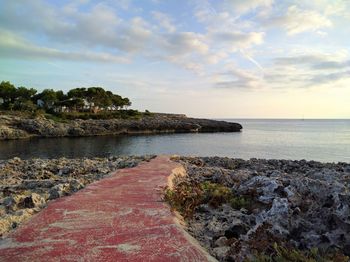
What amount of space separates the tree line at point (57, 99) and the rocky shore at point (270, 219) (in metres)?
84.1

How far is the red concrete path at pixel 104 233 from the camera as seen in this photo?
202 inches

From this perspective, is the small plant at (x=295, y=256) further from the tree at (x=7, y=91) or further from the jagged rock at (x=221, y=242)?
the tree at (x=7, y=91)

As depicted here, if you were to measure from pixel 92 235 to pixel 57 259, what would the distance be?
3.38ft

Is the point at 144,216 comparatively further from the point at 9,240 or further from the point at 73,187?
the point at 73,187

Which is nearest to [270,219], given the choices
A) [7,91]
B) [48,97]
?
[7,91]

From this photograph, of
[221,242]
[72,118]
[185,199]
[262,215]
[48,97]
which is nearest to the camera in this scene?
[221,242]

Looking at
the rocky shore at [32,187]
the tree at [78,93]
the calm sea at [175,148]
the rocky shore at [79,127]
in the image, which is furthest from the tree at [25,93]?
the rocky shore at [32,187]

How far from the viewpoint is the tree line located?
84.6 metres

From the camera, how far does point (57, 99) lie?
309 ft

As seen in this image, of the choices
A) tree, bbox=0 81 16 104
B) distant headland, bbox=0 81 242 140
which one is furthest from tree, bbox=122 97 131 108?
tree, bbox=0 81 16 104

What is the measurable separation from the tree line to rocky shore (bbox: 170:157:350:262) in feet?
276

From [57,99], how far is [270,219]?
95423 millimetres

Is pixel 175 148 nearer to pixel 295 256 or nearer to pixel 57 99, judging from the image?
pixel 295 256

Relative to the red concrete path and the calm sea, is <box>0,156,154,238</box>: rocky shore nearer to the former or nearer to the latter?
the red concrete path
